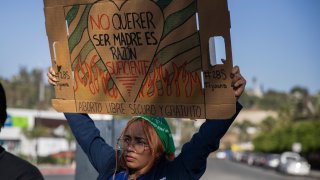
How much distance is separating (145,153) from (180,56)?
0.53 meters

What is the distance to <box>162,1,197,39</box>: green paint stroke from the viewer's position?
10.3ft

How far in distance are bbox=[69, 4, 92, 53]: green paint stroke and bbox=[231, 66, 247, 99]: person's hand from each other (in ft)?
3.05

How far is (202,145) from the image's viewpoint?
320 centimetres

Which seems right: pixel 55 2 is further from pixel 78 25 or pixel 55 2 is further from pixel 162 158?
pixel 162 158

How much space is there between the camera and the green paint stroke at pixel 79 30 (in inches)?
140

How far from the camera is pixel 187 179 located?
10.7ft

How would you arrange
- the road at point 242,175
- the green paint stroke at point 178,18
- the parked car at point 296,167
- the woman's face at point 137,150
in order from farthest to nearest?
the parked car at point 296,167 < the road at point 242,175 < the woman's face at point 137,150 < the green paint stroke at point 178,18

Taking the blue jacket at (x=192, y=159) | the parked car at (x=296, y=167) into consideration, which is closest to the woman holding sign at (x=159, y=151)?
the blue jacket at (x=192, y=159)

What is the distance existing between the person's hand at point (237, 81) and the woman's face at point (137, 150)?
23.4 inches

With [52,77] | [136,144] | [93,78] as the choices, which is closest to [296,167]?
[52,77]

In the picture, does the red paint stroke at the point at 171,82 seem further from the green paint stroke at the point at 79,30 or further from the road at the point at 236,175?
the road at the point at 236,175

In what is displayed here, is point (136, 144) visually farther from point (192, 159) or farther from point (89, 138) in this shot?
point (89, 138)

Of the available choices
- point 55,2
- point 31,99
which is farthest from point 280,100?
point 55,2

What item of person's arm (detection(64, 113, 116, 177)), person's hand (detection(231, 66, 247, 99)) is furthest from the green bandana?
person's hand (detection(231, 66, 247, 99))
